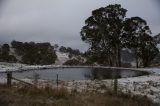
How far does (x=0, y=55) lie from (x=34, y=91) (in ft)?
219

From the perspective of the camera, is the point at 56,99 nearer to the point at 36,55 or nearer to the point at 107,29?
the point at 107,29

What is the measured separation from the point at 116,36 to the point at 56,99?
41.4 meters

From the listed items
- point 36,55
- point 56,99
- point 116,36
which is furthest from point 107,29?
point 56,99

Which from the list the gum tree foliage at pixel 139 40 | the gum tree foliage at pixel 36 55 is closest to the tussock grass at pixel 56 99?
the gum tree foliage at pixel 139 40

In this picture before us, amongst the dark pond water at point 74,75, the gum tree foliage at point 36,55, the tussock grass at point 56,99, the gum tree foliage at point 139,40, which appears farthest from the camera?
the gum tree foliage at point 36,55

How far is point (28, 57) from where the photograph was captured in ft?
240

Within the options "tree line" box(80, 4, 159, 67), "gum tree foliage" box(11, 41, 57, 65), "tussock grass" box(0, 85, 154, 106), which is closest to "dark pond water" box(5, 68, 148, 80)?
"tussock grass" box(0, 85, 154, 106)

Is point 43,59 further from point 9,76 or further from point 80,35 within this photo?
point 9,76

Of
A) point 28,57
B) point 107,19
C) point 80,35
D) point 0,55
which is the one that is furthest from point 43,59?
point 107,19

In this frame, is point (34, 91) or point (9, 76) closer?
point (34, 91)

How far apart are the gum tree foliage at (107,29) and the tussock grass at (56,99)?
1529 inches

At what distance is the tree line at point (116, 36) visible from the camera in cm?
5369

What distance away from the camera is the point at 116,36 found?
178 feet

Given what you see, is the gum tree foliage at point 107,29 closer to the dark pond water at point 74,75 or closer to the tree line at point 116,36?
the tree line at point 116,36
